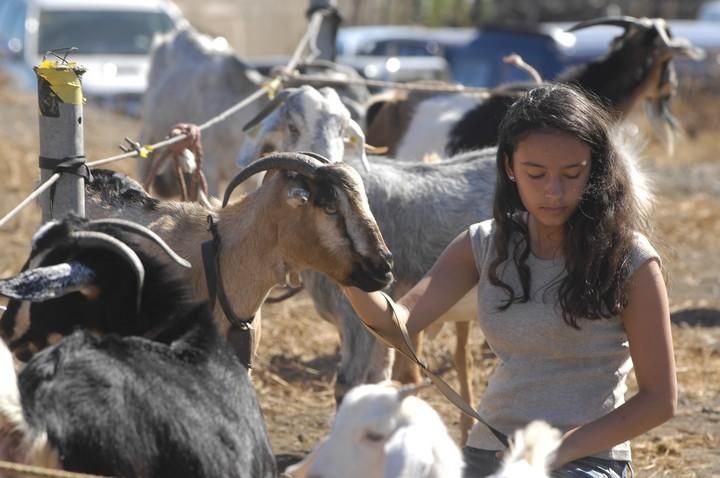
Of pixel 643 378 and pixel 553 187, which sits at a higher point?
pixel 553 187

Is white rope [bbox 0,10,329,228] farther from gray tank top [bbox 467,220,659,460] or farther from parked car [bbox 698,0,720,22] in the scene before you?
parked car [bbox 698,0,720,22]

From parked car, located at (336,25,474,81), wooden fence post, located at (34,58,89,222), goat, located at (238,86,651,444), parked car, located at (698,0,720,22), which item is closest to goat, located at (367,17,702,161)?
goat, located at (238,86,651,444)

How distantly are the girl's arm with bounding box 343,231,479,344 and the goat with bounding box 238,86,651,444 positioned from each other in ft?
5.32

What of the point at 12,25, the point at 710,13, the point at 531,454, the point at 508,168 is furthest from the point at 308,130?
the point at 710,13

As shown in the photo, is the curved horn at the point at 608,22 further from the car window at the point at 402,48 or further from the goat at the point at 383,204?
the car window at the point at 402,48

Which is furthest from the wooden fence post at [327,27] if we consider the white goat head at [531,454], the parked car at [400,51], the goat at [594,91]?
the parked car at [400,51]

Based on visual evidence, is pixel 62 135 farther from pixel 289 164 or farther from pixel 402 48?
pixel 402 48

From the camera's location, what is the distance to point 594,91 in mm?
7750

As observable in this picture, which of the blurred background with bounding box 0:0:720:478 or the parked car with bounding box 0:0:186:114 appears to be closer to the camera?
the blurred background with bounding box 0:0:720:478

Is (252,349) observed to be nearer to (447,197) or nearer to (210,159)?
(447,197)

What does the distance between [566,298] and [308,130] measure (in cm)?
227

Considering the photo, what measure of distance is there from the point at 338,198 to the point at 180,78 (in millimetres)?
4924

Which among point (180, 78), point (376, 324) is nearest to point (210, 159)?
point (180, 78)

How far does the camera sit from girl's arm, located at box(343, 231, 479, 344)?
11.8 feet
